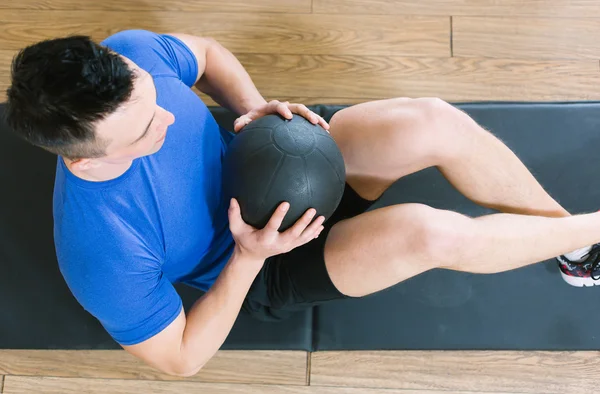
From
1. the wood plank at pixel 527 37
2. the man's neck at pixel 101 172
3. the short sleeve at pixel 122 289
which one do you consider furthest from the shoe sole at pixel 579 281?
the man's neck at pixel 101 172

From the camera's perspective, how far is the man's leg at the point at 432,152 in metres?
1.28

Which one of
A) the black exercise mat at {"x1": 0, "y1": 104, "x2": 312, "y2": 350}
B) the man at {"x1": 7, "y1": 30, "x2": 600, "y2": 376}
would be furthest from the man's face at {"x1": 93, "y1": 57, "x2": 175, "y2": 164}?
the black exercise mat at {"x1": 0, "y1": 104, "x2": 312, "y2": 350}

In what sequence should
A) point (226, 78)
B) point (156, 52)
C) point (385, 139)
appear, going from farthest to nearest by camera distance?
point (226, 78), point (385, 139), point (156, 52)

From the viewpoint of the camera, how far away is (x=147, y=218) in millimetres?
1062

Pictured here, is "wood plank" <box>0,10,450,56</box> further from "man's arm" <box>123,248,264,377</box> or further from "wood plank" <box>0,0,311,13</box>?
"man's arm" <box>123,248,264,377</box>

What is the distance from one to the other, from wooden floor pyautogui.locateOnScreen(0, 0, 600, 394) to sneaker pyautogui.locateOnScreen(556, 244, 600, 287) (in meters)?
0.64

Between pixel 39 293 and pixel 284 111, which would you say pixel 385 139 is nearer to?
pixel 284 111

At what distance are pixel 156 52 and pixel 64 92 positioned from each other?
1.39ft

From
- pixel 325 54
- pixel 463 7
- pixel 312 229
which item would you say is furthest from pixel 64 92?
pixel 463 7

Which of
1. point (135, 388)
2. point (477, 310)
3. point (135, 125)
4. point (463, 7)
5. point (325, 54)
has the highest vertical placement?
point (135, 125)

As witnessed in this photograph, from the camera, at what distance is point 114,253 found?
101cm

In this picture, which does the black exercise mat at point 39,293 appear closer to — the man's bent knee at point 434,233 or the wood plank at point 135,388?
the wood plank at point 135,388

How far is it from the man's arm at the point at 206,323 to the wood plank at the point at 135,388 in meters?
0.54

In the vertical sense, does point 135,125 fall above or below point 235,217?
above
